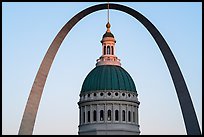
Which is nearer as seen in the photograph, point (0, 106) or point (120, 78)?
point (0, 106)

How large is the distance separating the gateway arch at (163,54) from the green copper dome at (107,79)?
54661mm

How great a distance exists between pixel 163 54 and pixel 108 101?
185 feet

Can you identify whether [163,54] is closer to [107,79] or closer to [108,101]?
[107,79]

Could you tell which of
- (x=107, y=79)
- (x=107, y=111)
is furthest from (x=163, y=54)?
(x=107, y=111)

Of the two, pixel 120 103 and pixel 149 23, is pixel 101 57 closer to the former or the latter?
pixel 120 103

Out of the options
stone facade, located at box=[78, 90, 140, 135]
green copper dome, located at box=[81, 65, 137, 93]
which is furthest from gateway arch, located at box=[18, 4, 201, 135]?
stone facade, located at box=[78, 90, 140, 135]

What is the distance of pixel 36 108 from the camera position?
3669 cm

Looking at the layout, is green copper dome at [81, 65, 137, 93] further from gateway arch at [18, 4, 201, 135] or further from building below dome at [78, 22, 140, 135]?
gateway arch at [18, 4, 201, 135]

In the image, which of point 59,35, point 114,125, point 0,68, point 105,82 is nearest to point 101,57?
point 105,82

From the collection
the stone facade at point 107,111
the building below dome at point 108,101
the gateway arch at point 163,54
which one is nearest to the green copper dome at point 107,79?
the building below dome at point 108,101

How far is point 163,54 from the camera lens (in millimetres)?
38844

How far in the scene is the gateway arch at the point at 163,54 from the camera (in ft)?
119

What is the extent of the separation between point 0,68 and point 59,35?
28.8ft

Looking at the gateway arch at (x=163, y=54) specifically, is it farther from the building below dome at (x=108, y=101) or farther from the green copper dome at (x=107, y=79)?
the building below dome at (x=108, y=101)
